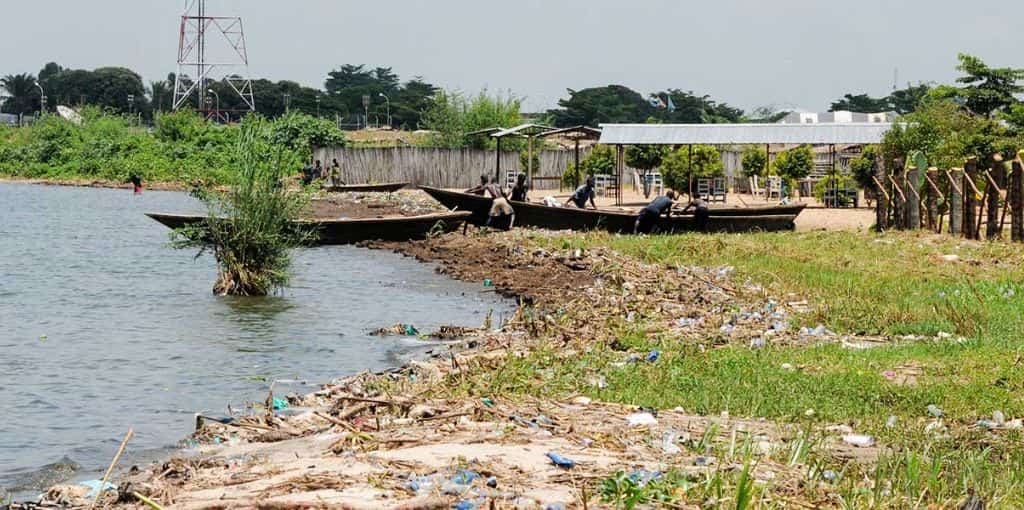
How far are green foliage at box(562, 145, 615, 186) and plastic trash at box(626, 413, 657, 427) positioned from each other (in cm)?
3917

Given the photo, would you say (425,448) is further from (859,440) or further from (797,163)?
(797,163)

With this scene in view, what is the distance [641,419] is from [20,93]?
15655cm

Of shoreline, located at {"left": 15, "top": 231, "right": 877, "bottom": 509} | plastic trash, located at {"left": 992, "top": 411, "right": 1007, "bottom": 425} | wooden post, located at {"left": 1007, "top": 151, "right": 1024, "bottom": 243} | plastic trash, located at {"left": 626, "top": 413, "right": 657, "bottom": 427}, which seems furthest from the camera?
wooden post, located at {"left": 1007, "top": 151, "right": 1024, "bottom": 243}

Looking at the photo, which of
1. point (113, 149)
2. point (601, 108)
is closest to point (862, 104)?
point (601, 108)

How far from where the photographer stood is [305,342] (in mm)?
15328

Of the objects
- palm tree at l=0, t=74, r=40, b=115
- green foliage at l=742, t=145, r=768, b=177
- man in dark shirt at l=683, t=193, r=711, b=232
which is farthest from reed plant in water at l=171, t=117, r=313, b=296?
palm tree at l=0, t=74, r=40, b=115

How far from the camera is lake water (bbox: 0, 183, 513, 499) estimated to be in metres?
10.3

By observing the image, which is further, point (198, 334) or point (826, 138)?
point (826, 138)

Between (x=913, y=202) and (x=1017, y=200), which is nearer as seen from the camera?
(x=1017, y=200)

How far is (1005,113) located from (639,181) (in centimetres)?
1224

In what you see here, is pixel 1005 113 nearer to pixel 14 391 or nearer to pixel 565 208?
pixel 565 208

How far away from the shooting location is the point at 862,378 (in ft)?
31.6

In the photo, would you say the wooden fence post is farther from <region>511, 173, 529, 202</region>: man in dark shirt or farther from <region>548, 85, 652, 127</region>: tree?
<region>548, 85, 652, 127</region>: tree

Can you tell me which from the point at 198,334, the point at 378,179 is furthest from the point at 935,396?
the point at 378,179
